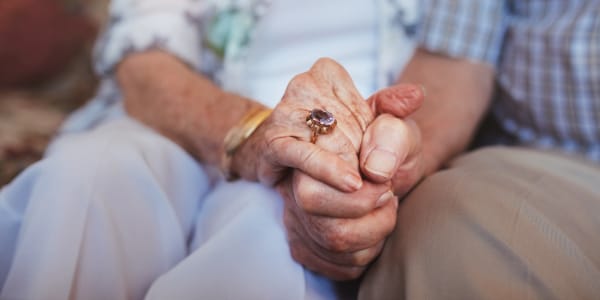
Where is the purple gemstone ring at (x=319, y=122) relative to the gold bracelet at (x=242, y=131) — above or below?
above

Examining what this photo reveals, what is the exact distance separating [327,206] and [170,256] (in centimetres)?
24

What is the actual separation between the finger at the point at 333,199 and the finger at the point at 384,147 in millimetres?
15

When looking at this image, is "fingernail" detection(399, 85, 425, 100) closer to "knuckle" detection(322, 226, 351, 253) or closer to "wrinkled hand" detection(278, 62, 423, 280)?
"wrinkled hand" detection(278, 62, 423, 280)

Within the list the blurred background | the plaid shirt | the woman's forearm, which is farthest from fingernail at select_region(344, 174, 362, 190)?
the blurred background

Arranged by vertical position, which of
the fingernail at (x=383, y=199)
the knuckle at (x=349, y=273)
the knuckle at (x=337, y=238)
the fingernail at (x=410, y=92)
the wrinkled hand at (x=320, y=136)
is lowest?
the knuckle at (x=349, y=273)

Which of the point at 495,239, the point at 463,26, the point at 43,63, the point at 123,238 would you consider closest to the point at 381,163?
the point at 495,239

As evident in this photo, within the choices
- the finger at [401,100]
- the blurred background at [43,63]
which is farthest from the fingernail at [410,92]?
the blurred background at [43,63]

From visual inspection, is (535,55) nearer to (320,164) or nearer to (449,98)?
(449,98)

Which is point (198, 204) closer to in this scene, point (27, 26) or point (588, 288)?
point (588, 288)

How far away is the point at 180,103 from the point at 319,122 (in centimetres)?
30

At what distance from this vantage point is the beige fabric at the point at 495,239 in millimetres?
385

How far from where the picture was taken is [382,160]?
43cm

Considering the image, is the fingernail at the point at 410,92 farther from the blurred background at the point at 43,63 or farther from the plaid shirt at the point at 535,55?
the blurred background at the point at 43,63

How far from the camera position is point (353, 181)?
41 cm
